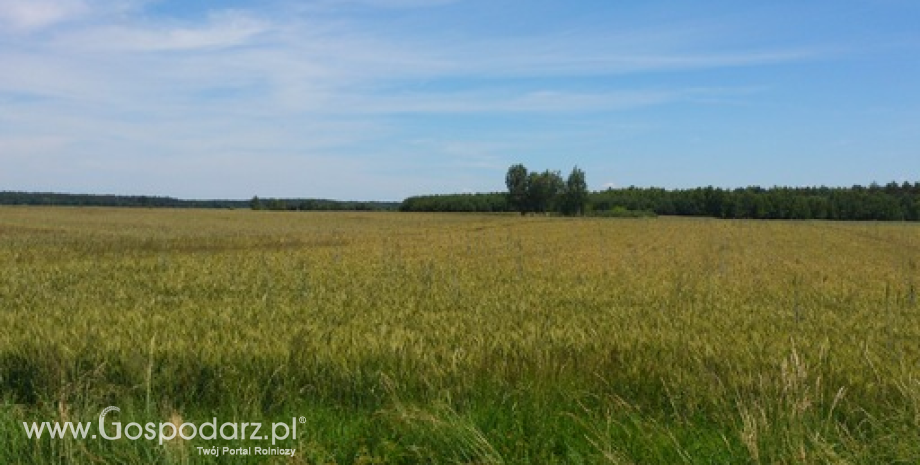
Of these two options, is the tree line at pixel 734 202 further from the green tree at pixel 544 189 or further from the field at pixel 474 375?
the field at pixel 474 375

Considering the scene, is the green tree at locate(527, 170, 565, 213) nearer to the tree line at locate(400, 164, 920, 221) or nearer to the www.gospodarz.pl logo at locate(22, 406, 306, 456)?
the tree line at locate(400, 164, 920, 221)

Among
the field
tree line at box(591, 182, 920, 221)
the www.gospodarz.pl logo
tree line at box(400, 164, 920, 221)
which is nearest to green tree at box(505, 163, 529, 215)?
tree line at box(400, 164, 920, 221)

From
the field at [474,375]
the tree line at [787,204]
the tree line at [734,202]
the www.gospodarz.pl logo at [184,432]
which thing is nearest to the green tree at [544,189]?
the tree line at [734,202]

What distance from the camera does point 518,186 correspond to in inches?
5226

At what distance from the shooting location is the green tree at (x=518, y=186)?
433ft

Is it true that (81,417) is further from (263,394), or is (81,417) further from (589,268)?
(589,268)

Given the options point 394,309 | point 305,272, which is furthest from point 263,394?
point 305,272

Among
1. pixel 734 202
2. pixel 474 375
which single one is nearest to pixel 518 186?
pixel 734 202

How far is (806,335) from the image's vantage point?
360 inches

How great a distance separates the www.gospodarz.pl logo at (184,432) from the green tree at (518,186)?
127858 millimetres

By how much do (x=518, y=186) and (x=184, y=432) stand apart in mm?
129356

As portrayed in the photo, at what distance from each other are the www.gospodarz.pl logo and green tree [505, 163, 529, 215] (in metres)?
128

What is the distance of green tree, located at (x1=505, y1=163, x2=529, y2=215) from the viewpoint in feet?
433

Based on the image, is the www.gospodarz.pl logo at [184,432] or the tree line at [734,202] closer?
the www.gospodarz.pl logo at [184,432]
